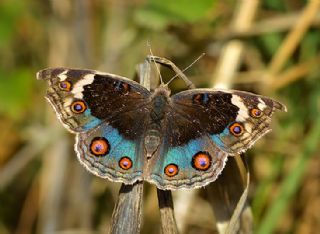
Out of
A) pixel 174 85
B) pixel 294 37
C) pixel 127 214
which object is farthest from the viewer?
pixel 174 85

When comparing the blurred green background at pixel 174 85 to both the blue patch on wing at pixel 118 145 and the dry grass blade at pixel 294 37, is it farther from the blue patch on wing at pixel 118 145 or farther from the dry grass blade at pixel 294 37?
the blue patch on wing at pixel 118 145

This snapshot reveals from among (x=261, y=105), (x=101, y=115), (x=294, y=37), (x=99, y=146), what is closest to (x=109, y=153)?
(x=99, y=146)

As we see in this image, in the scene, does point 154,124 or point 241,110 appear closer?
point 241,110

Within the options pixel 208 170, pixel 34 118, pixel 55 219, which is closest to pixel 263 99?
pixel 208 170

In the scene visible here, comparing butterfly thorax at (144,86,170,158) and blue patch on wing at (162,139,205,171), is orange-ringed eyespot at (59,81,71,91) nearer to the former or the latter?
butterfly thorax at (144,86,170,158)

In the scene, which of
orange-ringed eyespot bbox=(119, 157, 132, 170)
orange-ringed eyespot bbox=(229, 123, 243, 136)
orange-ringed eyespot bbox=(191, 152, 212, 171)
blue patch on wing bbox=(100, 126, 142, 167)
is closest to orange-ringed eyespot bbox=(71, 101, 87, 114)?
blue patch on wing bbox=(100, 126, 142, 167)

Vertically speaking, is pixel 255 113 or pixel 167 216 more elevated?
pixel 255 113

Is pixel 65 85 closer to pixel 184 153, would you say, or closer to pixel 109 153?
pixel 109 153
